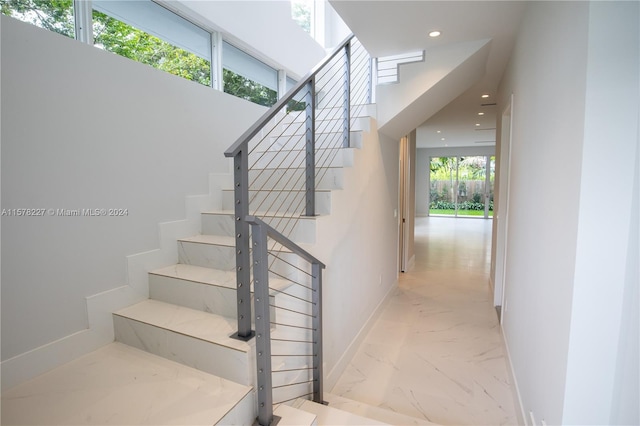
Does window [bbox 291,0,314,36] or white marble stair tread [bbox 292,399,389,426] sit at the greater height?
window [bbox 291,0,314,36]

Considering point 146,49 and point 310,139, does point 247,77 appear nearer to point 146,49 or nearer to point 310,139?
point 146,49

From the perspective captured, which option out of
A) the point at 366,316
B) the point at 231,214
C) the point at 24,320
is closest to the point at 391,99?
the point at 231,214

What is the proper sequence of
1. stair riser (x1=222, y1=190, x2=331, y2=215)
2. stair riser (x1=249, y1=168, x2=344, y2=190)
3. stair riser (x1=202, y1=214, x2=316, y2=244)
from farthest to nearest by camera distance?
1. stair riser (x1=249, y1=168, x2=344, y2=190)
2. stair riser (x1=222, y1=190, x2=331, y2=215)
3. stair riser (x1=202, y1=214, x2=316, y2=244)

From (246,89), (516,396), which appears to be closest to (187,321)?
(516,396)

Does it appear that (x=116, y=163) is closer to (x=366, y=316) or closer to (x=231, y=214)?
(x=231, y=214)

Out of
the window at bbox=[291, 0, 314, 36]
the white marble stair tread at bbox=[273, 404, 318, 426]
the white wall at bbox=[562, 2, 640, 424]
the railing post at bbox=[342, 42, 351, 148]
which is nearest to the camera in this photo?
the white wall at bbox=[562, 2, 640, 424]

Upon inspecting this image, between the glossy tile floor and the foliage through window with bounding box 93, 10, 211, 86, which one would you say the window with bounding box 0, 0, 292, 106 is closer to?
the foliage through window with bounding box 93, 10, 211, 86

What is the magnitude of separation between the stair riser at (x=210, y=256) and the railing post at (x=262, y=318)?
694mm

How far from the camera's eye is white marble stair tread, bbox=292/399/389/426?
1.72 meters

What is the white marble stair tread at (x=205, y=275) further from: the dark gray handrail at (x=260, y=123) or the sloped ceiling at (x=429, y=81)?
the sloped ceiling at (x=429, y=81)

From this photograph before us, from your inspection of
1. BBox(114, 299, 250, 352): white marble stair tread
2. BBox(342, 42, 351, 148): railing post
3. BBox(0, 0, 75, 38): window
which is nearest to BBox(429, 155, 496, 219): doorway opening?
BBox(342, 42, 351, 148): railing post

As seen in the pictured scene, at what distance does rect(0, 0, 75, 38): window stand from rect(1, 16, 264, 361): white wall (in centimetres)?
17

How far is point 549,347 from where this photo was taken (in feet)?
4.80

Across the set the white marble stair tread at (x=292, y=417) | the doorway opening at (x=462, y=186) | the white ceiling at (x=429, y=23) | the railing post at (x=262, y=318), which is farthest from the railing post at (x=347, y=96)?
the doorway opening at (x=462, y=186)
